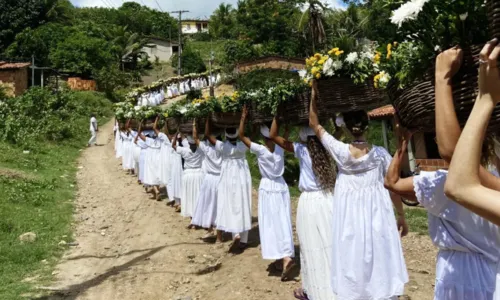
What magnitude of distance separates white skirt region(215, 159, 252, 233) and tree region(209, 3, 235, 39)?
62238 millimetres

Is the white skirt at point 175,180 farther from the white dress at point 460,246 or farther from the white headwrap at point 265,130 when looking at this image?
the white dress at point 460,246

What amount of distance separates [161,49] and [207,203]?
178ft

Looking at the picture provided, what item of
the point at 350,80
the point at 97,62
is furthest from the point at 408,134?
the point at 97,62

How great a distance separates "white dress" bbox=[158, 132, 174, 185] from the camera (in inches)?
477

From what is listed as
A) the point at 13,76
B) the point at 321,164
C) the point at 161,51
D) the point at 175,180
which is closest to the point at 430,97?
the point at 321,164

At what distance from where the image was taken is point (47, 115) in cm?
2633

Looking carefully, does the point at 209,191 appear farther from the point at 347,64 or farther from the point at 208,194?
the point at 347,64

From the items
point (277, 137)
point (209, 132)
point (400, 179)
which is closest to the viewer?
point (400, 179)

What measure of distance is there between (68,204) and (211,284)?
683cm

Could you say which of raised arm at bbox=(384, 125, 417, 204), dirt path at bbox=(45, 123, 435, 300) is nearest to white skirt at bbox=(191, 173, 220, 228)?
dirt path at bbox=(45, 123, 435, 300)

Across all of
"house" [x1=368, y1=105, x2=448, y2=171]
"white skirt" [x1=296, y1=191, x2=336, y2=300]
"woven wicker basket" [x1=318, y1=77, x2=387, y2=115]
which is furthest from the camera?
"house" [x1=368, y1=105, x2=448, y2=171]

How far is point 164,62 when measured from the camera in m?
58.0

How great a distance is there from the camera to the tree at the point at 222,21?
68.5 metres

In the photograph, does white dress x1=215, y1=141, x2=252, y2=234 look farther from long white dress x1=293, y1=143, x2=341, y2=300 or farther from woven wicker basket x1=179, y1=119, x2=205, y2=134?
long white dress x1=293, y1=143, x2=341, y2=300
